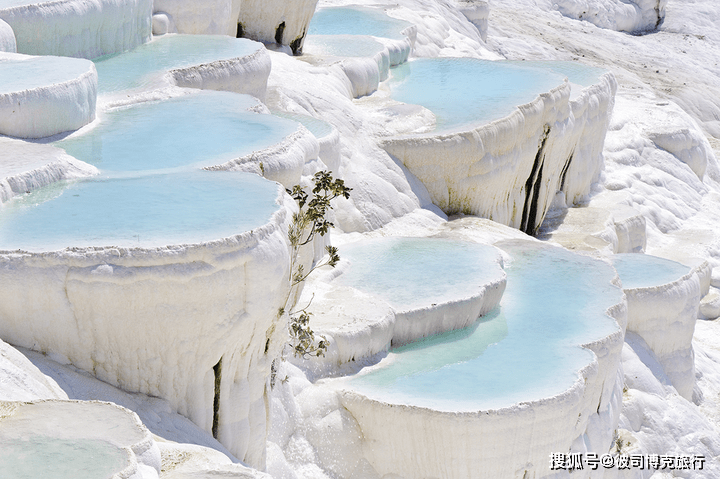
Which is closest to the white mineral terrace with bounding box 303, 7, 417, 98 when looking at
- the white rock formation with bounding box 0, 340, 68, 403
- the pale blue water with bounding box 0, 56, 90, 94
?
the pale blue water with bounding box 0, 56, 90, 94

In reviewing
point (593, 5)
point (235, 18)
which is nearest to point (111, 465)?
point (235, 18)

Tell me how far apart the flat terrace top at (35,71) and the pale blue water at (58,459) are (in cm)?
354

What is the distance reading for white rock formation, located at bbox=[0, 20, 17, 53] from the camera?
7.90 metres

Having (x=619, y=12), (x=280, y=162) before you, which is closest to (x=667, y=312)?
(x=280, y=162)

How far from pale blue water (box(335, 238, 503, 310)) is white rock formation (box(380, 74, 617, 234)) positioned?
5.13ft

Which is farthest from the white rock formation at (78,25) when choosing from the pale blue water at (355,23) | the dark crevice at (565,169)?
the dark crevice at (565,169)

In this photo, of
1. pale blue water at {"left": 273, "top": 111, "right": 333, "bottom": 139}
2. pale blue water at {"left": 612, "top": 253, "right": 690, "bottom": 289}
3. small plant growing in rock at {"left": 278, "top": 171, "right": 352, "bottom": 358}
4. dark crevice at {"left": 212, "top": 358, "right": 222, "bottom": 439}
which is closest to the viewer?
dark crevice at {"left": 212, "top": 358, "right": 222, "bottom": 439}

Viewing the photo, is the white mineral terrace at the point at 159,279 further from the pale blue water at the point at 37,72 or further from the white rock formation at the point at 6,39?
the white rock formation at the point at 6,39

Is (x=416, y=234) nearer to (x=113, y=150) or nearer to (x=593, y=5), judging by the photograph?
(x=113, y=150)

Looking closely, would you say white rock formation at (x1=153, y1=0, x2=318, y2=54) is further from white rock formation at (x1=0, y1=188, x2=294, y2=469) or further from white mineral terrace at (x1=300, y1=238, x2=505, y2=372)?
white rock formation at (x1=0, y1=188, x2=294, y2=469)

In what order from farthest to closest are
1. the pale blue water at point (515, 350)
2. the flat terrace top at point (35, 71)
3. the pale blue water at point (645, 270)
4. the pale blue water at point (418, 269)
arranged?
the pale blue water at point (645, 270), the pale blue water at point (418, 269), the flat terrace top at point (35, 71), the pale blue water at point (515, 350)

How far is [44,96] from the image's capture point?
6727 millimetres

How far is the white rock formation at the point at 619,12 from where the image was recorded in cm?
2333

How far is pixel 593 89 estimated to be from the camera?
510 inches
